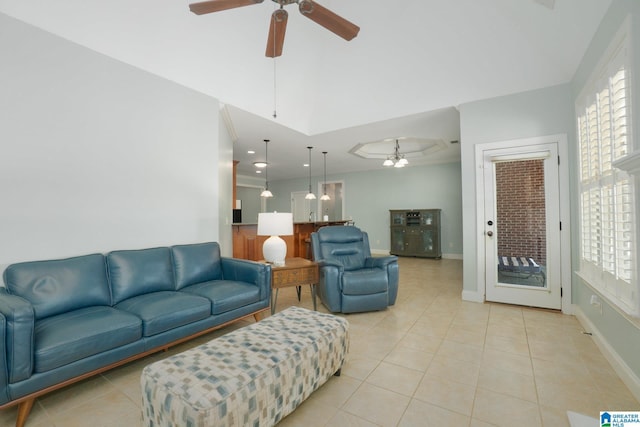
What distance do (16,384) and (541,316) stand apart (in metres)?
4.40

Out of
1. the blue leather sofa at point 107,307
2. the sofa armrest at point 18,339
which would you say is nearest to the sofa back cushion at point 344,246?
the blue leather sofa at point 107,307

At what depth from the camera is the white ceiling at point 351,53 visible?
8.33 ft

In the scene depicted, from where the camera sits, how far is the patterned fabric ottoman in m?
1.21

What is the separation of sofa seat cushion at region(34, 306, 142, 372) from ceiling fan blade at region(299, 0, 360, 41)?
8.11ft

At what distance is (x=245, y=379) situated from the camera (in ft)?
4.33

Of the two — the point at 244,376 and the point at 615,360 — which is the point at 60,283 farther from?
the point at 615,360

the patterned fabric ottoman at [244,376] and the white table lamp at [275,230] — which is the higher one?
the white table lamp at [275,230]

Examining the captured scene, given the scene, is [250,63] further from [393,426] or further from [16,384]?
[393,426]

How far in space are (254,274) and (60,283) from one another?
1.45 metres

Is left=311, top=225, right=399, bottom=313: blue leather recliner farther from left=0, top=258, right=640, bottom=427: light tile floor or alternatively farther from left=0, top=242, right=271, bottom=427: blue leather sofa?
left=0, top=242, right=271, bottom=427: blue leather sofa

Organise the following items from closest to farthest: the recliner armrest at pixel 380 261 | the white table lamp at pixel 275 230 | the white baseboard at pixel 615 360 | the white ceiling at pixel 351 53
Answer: the white baseboard at pixel 615 360
the white ceiling at pixel 351 53
the white table lamp at pixel 275 230
the recliner armrest at pixel 380 261

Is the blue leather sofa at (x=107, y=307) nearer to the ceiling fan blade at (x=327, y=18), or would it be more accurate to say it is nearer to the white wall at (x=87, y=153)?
the white wall at (x=87, y=153)

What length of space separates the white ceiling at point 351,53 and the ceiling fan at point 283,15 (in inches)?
42.6

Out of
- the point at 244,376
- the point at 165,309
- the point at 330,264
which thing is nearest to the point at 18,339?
the point at 165,309
